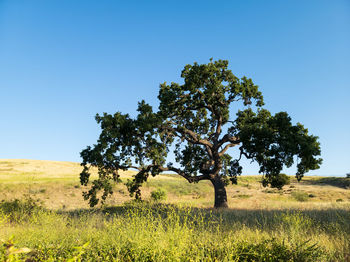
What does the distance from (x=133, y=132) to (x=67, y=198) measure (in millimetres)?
25017

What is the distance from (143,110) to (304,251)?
49.9ft

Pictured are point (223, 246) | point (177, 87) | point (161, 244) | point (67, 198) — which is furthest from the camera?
point (67, 198)

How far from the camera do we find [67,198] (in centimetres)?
3788

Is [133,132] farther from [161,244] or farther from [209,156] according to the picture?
[161,244]

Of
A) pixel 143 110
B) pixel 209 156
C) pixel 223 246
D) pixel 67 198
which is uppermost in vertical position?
pixel 143 110

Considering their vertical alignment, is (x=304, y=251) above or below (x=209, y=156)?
below

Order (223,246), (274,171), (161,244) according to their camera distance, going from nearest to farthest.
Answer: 1. (161,244)
2. (223,246)
3. (274,171)

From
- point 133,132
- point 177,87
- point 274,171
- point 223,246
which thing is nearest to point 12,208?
point 133,132

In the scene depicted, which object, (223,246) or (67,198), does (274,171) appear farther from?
(67,198)

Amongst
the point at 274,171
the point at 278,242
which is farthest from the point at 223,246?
the point at 274,171

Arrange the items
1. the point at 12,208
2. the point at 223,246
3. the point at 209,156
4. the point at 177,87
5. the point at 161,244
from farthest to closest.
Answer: the point at 209,156
the point at 177,87
the point at 12,208
the point at 223,246
the point at 161,244

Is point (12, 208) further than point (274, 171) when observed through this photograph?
No

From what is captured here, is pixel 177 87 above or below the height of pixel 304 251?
above

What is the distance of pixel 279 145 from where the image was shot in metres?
18.3
